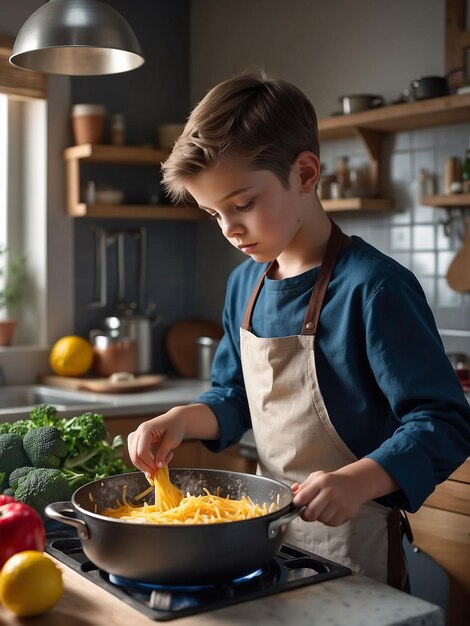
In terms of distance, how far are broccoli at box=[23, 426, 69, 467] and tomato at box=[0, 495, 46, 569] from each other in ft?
1.05

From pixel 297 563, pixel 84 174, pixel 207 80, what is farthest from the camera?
pixel 207 80

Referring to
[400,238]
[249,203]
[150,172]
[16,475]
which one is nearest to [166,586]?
[16,475]

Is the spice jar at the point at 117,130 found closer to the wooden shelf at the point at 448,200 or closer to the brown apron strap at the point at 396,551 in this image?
the wooden shelf at the point at 448,200

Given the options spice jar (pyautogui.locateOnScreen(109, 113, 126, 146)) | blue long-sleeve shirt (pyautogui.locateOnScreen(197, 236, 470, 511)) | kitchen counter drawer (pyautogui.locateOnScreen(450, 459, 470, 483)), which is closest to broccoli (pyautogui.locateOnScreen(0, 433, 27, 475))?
blue long-sleeve shirt (pyautogui.locateOnScreen(197, 236, 470, 511))

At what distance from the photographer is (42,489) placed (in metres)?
1.34

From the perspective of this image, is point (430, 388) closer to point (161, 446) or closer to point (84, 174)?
point (161, 446)

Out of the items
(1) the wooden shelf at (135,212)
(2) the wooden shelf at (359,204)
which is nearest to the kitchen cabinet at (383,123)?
(2) the wooden shelf at (359,204)

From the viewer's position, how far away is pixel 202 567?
1.01m

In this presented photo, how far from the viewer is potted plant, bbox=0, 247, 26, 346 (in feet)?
11.7

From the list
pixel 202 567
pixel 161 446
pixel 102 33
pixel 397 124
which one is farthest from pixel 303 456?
pixel 397 124

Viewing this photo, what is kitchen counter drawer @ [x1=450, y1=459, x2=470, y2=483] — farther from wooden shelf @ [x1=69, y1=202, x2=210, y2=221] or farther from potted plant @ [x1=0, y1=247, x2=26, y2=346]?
potted plant @ [x1=0, y1=247, x2=26, y2=346]

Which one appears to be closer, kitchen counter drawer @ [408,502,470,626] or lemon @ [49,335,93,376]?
kitchen counter drawer @ [408,502,470,626]

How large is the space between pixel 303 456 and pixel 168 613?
564 mm

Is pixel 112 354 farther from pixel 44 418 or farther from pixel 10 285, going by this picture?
pixel 44 418
